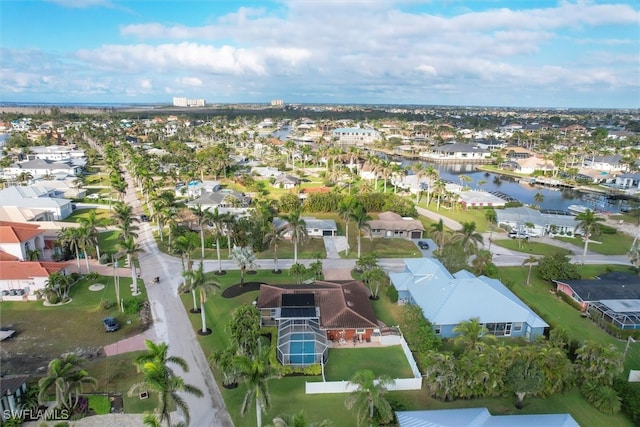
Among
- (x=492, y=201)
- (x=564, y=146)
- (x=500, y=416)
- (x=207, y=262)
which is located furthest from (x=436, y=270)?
(x=564, y=146)

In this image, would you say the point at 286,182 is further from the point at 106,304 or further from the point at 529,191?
the point at 529,191

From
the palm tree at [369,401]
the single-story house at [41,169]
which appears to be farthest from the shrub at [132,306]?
the single-story house at [41,169]

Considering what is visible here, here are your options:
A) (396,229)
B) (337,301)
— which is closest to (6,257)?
(337,301)

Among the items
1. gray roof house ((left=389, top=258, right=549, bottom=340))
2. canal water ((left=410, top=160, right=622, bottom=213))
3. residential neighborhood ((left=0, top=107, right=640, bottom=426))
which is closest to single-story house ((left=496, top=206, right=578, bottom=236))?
residential neighborhood ((left=0, top=107, right=640, bottom=426))

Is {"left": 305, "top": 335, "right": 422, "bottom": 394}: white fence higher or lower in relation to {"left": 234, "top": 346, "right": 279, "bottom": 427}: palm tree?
lower

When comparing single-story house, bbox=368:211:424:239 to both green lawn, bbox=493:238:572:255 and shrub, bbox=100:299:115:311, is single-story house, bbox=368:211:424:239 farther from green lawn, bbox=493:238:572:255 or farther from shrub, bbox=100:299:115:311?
shrub, bbox=100:299:115:311
